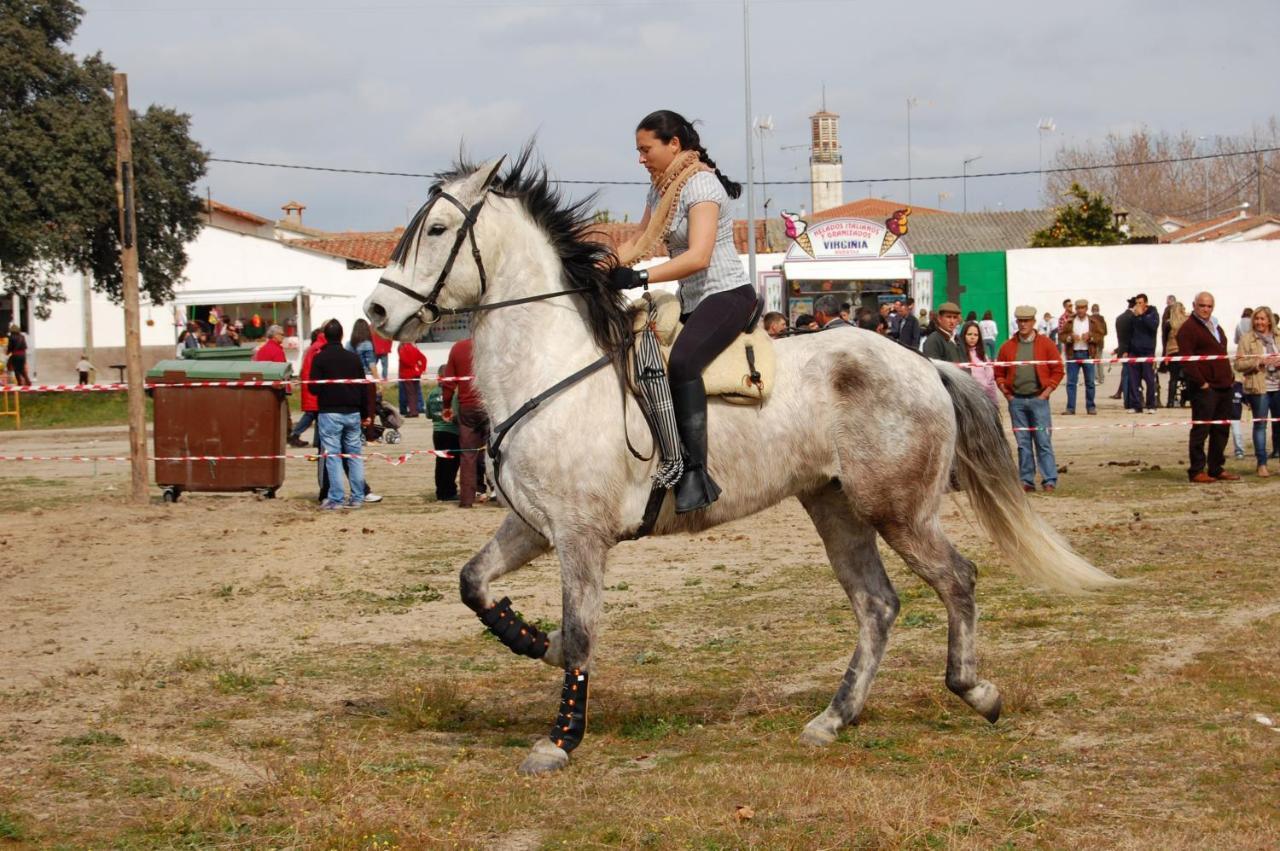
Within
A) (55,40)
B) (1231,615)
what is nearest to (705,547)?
(1231,615)

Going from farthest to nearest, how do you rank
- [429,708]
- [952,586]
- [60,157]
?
1. [60,157]
2. [429,708]
3. [952,586]

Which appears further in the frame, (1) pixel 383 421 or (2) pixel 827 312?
(1) pixel 383 421

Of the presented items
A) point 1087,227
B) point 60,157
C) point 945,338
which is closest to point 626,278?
point 945,338

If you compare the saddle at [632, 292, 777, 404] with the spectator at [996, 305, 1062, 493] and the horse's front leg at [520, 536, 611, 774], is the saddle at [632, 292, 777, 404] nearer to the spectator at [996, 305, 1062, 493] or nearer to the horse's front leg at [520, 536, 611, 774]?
the horse's front leg at [520, 536, 611, 774]

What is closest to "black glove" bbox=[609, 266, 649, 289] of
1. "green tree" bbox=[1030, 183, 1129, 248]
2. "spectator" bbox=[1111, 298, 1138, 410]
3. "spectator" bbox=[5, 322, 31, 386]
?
"spectator" bbox=[1111, 298, 1138, 410]

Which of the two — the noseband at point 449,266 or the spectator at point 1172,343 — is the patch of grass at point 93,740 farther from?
the spectator at point 1172,343

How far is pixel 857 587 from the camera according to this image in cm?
714

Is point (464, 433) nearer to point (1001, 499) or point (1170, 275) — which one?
point (1001, 499)

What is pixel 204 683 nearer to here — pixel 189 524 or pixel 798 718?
pixel 798 718

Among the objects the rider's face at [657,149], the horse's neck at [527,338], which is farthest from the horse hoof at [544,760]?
the rider's face at [657,149]

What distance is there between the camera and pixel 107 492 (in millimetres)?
18094

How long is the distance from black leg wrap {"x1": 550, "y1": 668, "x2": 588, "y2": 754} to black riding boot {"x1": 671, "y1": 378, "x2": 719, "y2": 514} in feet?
2.92

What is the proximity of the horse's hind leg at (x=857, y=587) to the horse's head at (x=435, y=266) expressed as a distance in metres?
2.07

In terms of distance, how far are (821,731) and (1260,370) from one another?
512 inches
